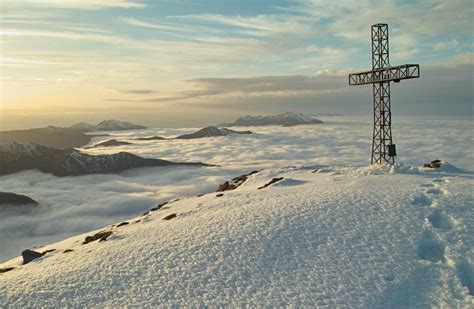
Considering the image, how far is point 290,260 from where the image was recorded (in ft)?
60.0

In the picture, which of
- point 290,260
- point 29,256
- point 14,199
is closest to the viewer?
point 290,260

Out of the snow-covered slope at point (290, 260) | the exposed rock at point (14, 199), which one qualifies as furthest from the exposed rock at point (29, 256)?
the exposed rock at point (14, 199)

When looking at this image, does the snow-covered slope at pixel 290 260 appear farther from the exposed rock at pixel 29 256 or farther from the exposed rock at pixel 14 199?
the exposed rock at pixel 14 199

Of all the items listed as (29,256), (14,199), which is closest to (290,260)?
(29,256)

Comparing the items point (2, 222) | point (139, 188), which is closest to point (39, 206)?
point (2, 222)

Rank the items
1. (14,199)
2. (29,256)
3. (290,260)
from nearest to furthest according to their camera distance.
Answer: (290,260) < (29,256) < (14,199)

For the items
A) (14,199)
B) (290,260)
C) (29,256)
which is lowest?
Answer: (14,199)

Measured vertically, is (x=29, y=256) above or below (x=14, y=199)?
above

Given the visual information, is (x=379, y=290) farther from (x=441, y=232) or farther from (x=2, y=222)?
(x=2, y=222)

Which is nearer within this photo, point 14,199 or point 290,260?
point 290,260

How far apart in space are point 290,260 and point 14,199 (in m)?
155

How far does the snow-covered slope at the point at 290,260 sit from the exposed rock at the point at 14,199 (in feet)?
456

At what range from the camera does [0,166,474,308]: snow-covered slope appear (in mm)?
15680

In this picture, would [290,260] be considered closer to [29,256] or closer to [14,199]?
[29,256]
